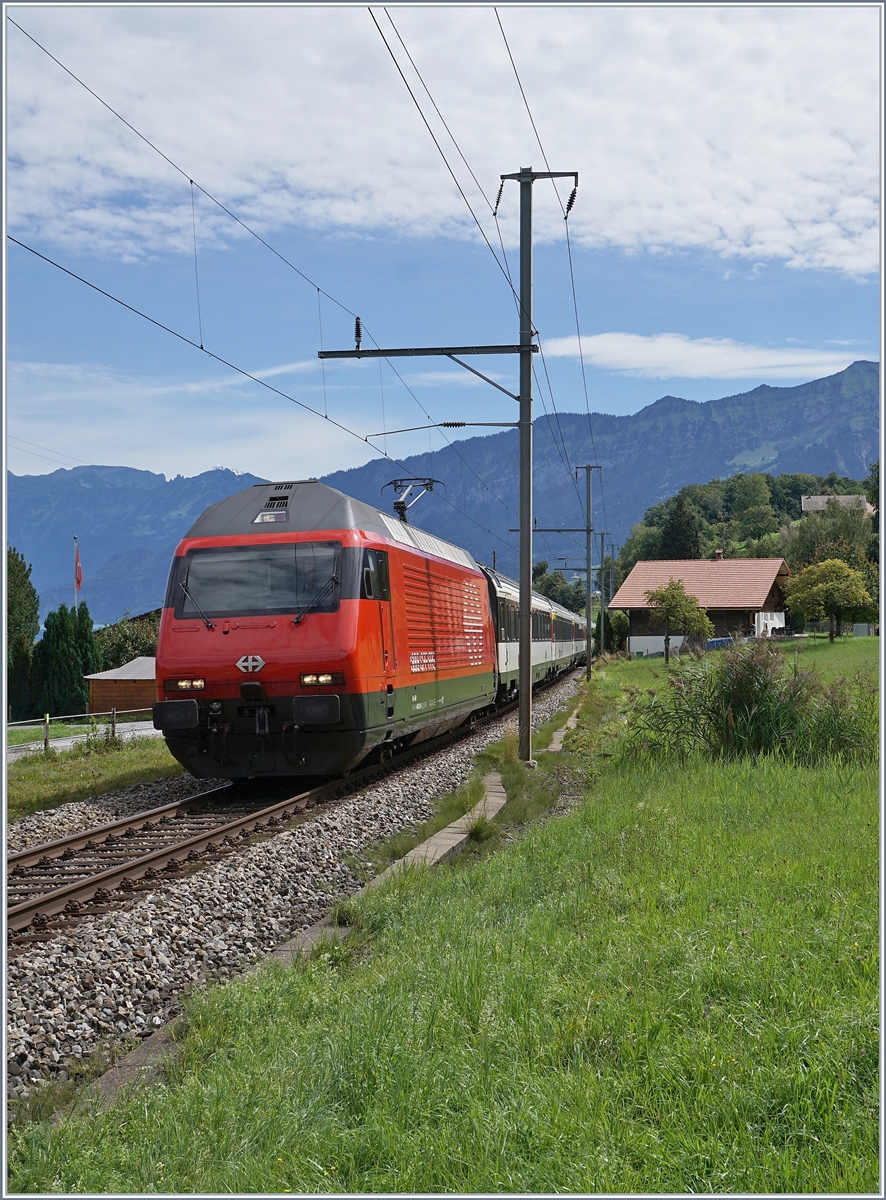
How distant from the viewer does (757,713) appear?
474 inches

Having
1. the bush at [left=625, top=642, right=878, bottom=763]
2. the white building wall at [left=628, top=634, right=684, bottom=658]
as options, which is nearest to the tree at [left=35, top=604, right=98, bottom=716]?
the white building wall at [left=628, top=634, right=684, bottom=658]

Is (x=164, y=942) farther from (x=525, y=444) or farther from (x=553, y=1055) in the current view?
(x=525, y=444)

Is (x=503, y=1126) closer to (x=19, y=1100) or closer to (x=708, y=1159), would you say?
(x=708, y=1159)

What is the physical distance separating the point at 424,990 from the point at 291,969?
4.40 feet

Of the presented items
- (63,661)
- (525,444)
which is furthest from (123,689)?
(525,444)

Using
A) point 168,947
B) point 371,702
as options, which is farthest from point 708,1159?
point 371,702

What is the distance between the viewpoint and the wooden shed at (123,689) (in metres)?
44.0

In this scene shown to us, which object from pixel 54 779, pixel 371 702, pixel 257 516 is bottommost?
pixel 54 779

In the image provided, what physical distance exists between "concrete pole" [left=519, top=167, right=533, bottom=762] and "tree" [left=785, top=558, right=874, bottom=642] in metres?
41.7

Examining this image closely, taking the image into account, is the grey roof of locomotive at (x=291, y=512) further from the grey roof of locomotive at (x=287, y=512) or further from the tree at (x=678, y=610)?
the tree at (x=678, y=610)

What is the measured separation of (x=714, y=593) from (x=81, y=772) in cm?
5658

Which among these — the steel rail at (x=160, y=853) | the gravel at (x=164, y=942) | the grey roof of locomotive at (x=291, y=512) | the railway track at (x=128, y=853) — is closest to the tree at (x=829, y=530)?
the grey roof of locomotive at (x=291, y=512)

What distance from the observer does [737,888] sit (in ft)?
18.8

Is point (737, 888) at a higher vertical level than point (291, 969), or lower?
higher
